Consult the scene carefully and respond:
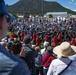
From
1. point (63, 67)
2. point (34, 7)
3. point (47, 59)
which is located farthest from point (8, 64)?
point (34, 7)

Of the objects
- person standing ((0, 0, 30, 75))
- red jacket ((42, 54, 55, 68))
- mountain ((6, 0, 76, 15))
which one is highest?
person standing ((0, 0, 30, 75))

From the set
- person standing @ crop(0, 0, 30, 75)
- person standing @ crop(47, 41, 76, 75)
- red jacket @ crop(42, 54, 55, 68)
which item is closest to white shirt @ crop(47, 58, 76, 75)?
person standing @ crop(47, 41, 76, 75)

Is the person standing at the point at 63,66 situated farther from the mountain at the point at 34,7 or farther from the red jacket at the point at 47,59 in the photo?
the mountain at the point at 34,7

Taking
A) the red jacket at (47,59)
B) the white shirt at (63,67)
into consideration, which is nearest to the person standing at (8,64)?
the white shirt at (63,67)

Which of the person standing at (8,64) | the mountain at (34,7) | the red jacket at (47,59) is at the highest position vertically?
the person standing at (8,64)

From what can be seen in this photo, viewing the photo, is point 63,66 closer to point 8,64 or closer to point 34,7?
point 8,64

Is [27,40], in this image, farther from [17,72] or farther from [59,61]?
[17,72]

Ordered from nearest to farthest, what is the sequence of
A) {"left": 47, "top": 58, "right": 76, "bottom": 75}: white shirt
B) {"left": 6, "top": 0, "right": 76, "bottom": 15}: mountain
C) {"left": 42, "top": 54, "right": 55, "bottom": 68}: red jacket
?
{"left": 47, "top": 58, "right": 76, "bottom": 75}: white shirt < {"left": 42, "top": 54, "right": 55, "bottom": 68}: red jacket < {"left": 6, "top": 0, "right": 76, "bottom": 15}: mountain

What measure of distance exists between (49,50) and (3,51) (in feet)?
19.3

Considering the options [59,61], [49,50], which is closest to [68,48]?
[59,61]

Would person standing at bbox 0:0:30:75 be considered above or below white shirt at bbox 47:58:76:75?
above

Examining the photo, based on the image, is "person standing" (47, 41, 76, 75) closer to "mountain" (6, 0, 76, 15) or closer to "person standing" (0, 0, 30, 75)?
"person standing" (0, 0, 30, 75)

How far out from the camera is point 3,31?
1.18m

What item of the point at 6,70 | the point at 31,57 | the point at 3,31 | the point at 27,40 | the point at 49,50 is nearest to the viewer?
the point at 6,70
